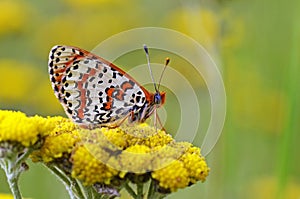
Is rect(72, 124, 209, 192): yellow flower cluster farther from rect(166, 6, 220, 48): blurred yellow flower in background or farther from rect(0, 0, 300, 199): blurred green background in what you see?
rect(166, 6, 220, 48): blurred yellow flower in background

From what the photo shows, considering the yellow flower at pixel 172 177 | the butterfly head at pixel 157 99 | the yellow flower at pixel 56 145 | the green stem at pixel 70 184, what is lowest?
the green stem at pixel 70 184

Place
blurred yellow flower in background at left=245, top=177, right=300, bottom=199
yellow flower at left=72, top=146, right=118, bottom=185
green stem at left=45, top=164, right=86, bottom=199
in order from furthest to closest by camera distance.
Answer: blurred yellow flower in background at left=245, top=177, right=300, bottom=199 → green stem at left=45, top=164, right=86, bottom=199 → yellow flower at left=72, top=146, right=118, bottom=185

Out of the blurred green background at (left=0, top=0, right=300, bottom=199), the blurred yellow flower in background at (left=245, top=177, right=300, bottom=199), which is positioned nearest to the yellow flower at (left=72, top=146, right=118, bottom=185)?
the blurred green background at (left=0, top=0, right=300, bottom=199)

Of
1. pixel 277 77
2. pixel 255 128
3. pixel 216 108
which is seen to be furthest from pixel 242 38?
pixel 216 108

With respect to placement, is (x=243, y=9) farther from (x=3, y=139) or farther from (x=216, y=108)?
(x=3, y=139)

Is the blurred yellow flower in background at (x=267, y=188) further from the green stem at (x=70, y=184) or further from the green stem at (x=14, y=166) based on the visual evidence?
the green stem at (x=14, y=166)

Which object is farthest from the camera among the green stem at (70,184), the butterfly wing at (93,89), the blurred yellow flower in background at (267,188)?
the blurred yellow flower in background at (267,188)

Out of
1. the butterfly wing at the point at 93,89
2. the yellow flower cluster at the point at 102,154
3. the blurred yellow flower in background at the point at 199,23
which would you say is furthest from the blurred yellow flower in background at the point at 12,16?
the yellow flower cluster at the point at 102,154

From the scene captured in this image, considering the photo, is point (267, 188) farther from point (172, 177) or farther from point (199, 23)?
point (172, 177)
